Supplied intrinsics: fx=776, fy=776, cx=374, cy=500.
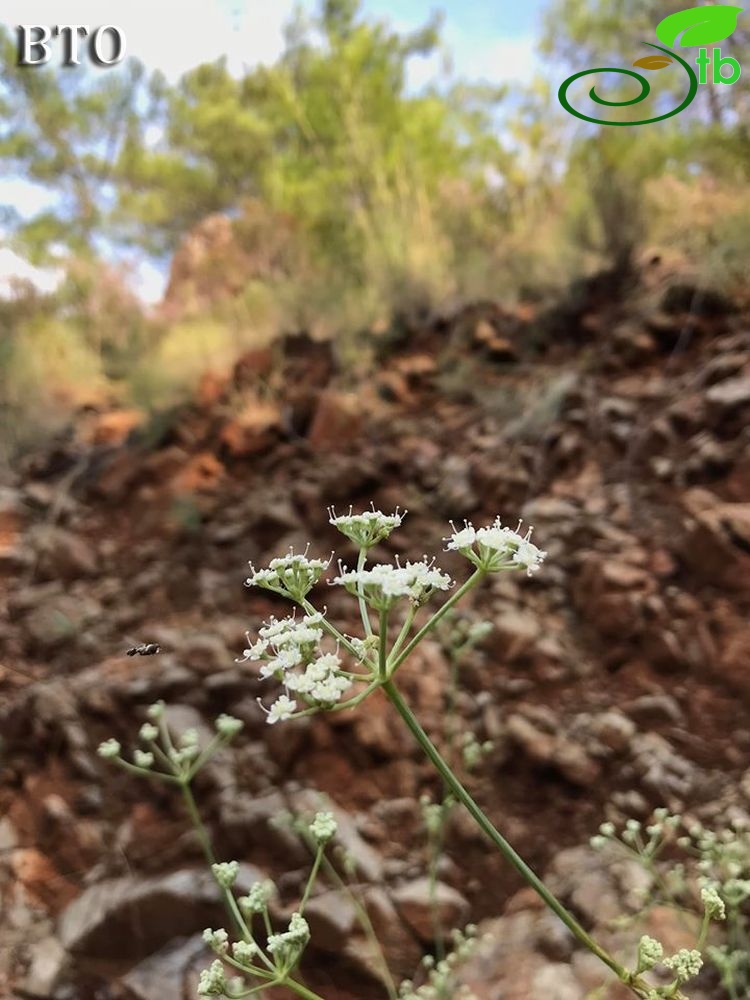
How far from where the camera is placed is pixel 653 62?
377 centimetres

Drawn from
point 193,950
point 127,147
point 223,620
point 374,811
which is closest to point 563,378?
point 223,620

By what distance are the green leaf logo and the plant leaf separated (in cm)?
9

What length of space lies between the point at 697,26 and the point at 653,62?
0.23 meters

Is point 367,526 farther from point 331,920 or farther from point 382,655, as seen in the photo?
point 331,920

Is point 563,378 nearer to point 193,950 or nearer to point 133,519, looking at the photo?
point 133,519

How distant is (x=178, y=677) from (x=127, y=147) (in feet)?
13.8

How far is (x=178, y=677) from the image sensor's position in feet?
9.72

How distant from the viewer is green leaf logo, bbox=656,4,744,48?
3514mm

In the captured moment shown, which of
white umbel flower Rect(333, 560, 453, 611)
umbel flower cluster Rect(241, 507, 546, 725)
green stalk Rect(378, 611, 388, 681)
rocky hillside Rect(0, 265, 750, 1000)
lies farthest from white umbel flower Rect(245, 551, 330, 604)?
rocky hillside Rect(0, 265, 750, 1000)

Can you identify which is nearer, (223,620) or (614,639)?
(614,639)

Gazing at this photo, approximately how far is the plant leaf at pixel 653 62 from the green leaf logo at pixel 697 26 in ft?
0.30

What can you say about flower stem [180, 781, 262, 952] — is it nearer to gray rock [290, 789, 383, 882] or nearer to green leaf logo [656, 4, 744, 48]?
gray rock [290, 789, 383, 882]

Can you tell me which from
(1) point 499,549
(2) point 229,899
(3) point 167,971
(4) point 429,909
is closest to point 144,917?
(3) point 167,971

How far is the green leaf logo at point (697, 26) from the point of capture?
3.51 m
